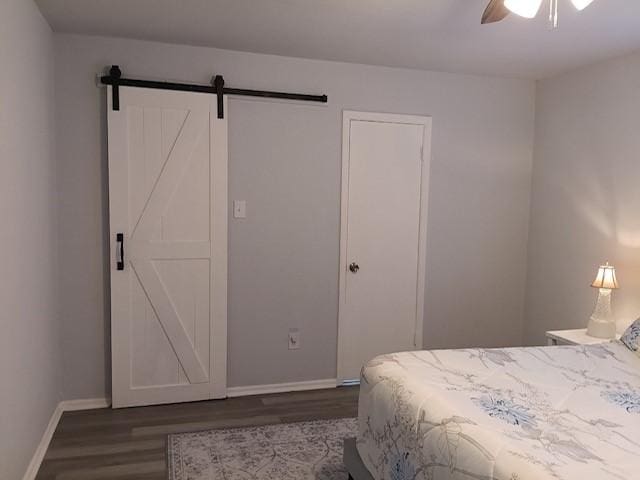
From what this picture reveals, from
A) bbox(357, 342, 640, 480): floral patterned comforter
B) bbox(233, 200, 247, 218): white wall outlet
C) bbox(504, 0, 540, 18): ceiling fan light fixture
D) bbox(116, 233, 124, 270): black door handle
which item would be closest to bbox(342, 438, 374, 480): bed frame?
bbox(357, 342, 640, 480): floral patterned comforter

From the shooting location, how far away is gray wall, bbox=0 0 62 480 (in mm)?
2107

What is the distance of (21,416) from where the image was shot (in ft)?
7.64

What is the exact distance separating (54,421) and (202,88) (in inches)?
90.0

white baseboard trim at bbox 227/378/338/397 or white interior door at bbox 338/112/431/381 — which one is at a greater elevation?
white interior door at bbox 338/112/431/381

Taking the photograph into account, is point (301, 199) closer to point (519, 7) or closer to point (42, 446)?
point (519, 7)

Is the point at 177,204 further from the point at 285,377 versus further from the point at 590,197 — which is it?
the point at 590,197

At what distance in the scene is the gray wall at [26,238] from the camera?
2.11 meters

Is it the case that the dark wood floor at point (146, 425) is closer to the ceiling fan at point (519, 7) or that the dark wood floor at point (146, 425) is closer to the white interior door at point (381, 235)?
the white interior door at point (381, 235)

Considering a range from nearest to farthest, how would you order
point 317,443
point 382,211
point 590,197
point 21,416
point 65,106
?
point 21,416 → point 317,443 → point 65,106 → point 590,197 → point 382,211

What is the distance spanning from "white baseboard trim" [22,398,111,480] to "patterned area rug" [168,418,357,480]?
0.66m

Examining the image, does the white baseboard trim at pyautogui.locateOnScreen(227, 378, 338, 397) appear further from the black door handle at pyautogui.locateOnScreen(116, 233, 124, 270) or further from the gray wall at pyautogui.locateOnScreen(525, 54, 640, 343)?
the gray wall at pyautogui.locateOnScreen(525, 54, 640, 343)

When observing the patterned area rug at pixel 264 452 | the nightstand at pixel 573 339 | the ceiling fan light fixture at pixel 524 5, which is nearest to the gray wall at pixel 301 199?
the patterned area rug at pixel 264 452

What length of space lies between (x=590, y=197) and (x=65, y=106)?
3.60m

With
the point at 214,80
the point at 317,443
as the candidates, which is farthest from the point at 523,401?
the point at 214,80
